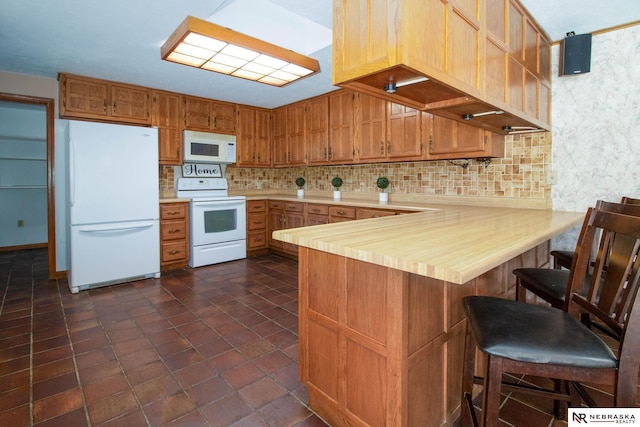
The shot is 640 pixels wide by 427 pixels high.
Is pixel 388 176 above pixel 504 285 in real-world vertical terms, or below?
above

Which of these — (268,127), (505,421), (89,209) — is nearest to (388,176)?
(268,127)

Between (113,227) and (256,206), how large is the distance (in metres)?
1.94

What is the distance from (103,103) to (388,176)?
140 inches

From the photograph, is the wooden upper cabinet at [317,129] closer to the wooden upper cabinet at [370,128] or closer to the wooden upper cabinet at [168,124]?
the wooden upper cabinet at [370,128]

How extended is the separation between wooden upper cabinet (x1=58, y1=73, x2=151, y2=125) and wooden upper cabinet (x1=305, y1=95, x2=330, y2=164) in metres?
2.13

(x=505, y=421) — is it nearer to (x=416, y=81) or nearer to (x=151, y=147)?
(x=416, y=81)

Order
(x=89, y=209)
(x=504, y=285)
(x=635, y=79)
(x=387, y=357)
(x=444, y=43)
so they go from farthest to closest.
Answer: (x=89, y=209)
(x=635, y=79)
(x=504, y=285)
(x=444, y=43)
(x=387, y=357)

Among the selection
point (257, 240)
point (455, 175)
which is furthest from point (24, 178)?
point (455, 175)

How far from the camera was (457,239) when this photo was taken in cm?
136

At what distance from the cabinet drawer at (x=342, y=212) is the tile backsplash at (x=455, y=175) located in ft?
2.20

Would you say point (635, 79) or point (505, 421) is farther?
point (635, 79)

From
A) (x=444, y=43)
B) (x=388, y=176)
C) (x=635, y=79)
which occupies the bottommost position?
(x=388, y=176)

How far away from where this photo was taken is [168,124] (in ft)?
14.2

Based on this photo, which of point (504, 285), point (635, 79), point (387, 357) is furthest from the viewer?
point (635, 79)
